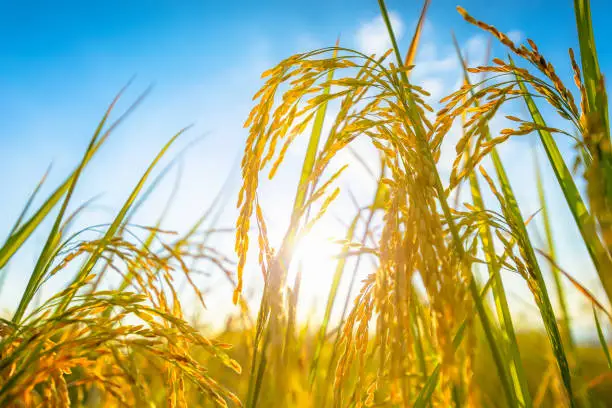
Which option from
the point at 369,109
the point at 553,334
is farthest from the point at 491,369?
the point at 369,109

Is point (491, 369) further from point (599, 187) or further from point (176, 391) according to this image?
point (599, 187)

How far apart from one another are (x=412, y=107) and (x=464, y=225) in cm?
40

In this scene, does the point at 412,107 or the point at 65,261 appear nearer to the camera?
the point at 412,107

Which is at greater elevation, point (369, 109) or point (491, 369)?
point (369, 109)

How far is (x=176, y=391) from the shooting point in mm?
1522

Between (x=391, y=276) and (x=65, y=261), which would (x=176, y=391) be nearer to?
(x=65, y=261)

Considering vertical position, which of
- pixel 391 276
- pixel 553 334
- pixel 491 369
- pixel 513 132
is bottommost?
pixel 491 369

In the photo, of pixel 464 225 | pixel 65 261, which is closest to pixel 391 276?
pixel 464 225

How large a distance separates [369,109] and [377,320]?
2.04 feet

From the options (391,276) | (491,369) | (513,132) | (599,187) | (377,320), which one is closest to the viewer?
(599,187)

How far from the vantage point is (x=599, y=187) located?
0.85 m

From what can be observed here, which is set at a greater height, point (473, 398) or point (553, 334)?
point (553, 334)

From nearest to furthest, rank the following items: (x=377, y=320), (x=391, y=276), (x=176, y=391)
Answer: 1. (x=377, y=320)
2. (x=391, y=276)
3. (x=176, y=391)

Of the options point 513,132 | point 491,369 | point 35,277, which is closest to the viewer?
point 513,132
